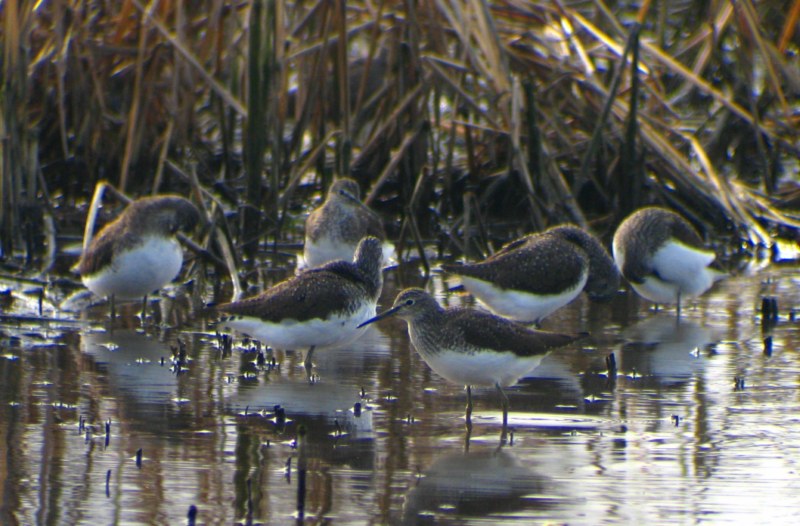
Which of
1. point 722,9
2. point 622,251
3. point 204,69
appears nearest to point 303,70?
point 204,69

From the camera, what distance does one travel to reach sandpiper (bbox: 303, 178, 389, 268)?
33.6ft

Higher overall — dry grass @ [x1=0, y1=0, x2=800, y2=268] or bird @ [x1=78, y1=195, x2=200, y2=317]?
dry grass @ [x1=0, y1=0, x2=800, y2=268]

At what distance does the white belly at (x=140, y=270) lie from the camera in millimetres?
8781

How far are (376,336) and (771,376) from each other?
2632 mm

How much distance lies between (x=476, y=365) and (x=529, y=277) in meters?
2.10

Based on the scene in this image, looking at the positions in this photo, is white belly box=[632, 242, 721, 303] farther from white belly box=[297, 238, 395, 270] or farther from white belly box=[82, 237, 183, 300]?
white belly box=[82, 237, 183, 300]

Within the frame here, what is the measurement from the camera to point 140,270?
28.8 feet

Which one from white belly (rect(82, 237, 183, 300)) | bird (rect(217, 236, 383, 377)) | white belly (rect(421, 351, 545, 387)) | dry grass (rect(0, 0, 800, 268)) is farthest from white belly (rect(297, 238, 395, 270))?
white belly (rect(421, 351, 545, 387))

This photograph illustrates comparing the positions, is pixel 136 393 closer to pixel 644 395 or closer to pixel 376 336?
pixel 376 336

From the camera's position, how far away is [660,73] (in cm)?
1385

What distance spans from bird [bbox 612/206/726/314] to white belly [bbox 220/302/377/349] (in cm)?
276

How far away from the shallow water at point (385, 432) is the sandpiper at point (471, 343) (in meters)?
0.22

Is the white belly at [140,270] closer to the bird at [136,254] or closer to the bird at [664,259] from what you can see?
the bird at [136,254]

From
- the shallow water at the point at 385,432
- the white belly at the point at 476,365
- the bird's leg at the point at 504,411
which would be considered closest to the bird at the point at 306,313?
the shallow water at the point at 385,432
